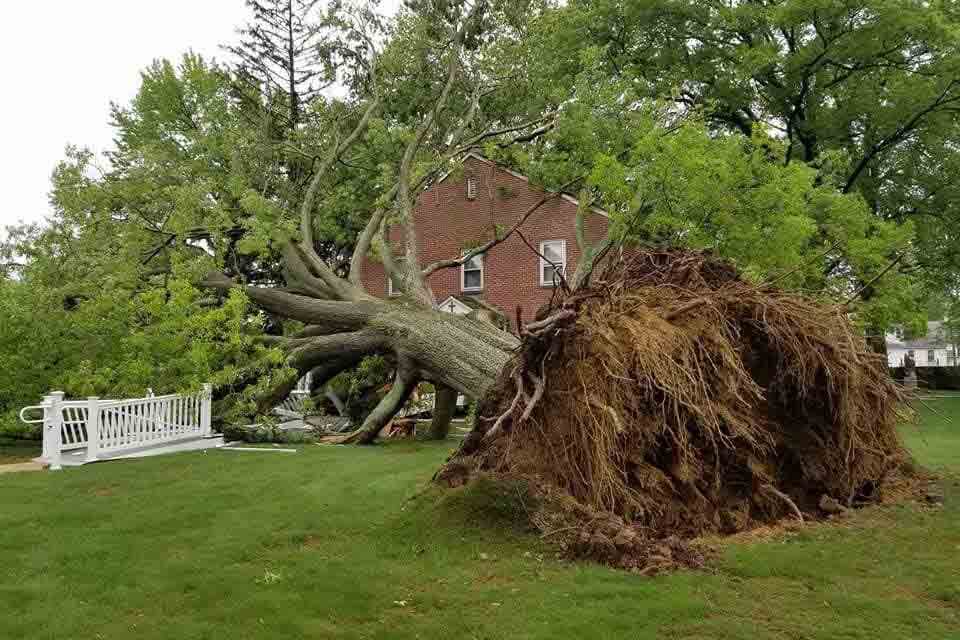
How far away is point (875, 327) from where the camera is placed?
67.8 feet

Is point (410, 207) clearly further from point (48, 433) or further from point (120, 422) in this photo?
point (48, 433)

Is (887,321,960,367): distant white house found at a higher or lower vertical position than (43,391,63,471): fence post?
higher

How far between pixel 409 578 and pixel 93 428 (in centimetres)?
708

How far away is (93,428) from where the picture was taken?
1015 centimetres

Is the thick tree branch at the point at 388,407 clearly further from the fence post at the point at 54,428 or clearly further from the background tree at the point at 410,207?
the fence post at the point at 54,428

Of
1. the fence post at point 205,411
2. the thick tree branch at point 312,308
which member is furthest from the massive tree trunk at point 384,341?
the fence post at point 205,411

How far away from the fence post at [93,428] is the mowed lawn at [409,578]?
2626 mm

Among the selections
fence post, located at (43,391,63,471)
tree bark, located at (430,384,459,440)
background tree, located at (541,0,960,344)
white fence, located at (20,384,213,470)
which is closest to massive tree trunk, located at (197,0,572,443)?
tree bark, located at (430,384,459,440)

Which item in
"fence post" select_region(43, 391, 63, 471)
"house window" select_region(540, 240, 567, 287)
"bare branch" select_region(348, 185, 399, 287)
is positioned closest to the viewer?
"fence post" select_region(43, 391, 63, 471)

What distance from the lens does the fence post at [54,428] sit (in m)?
9.95

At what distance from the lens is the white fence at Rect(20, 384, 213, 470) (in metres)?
10.0

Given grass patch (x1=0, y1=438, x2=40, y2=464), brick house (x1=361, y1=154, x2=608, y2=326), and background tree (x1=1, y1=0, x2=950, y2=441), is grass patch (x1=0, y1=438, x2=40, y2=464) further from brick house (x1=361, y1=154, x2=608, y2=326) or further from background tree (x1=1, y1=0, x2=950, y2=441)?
brick house (x1=361, y1=154, x2=608, y2=326)

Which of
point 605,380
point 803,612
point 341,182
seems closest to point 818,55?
point 341,182

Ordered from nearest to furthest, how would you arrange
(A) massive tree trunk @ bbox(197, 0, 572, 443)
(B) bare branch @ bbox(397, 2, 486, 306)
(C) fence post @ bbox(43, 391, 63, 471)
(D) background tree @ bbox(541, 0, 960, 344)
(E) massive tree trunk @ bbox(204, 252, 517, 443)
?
1. (C) fence post @ bbox(43, 391, 63, 471)
2. (E) massive tree trunk @ bbox(204, 252, 517, 443)
3. (A) massive tree trunk @ bbox(197, 0, 572, 443)
4. (B) bare branch @ bbox(397, 2, 486, 306)
5. (D) background tree @ bbox(541, 0, 960, 344)
